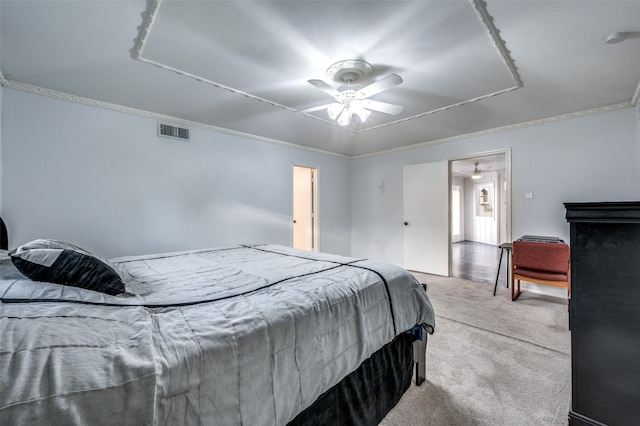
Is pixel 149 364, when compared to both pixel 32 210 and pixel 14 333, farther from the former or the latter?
pixel 32 210

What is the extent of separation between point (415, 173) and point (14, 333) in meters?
4.94

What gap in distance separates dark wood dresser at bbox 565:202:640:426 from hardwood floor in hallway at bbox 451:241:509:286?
3.34m

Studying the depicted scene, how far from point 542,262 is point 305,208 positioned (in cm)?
366

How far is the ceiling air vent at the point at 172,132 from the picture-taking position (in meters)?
3.29

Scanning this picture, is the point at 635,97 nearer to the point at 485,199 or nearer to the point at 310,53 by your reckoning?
the point at 310,53

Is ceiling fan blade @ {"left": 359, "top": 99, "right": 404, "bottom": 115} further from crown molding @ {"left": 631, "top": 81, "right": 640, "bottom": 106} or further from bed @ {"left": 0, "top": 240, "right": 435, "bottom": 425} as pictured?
crown molding @ {"left": 631, "top": 81, "right": 640, "bottom": 106}

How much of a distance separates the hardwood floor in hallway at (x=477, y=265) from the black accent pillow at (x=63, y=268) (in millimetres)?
4585

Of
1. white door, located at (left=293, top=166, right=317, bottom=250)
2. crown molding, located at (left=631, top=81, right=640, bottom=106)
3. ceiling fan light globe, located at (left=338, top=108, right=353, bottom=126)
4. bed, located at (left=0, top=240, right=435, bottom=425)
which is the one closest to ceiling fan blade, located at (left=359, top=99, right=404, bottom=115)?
ceiling fan light globe, located at (left=338, top=108, right=353, bottom=126)

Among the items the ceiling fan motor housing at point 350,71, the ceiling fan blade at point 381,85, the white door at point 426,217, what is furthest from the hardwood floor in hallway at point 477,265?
the ceiling fan motor housing at point 350,71

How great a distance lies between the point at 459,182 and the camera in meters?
8.88

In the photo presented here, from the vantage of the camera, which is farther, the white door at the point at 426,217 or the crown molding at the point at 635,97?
the white door at the point at 426,217

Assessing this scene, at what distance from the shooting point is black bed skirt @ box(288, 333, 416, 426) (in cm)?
122

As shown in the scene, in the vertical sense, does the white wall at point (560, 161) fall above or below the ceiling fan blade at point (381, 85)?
below

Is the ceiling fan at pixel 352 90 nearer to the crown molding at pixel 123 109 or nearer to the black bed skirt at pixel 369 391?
the crown molding at pixel 123 109
